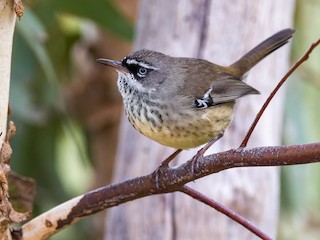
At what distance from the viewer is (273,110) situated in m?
3.35

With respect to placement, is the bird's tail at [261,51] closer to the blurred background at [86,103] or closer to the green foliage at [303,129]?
the blurred background at [86,103]

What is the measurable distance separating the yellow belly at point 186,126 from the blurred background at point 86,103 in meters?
1.00

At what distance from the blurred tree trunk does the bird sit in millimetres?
214

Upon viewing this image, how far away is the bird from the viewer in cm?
269

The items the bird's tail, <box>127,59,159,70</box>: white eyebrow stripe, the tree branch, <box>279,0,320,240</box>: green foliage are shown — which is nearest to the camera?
the tree branch

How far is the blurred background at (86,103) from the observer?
12.4 feet

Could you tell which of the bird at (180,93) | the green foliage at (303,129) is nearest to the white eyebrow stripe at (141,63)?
the bird at (180,93)

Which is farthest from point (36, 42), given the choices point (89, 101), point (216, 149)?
point (89, 101)

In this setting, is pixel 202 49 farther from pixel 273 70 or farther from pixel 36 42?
pixel 36 42

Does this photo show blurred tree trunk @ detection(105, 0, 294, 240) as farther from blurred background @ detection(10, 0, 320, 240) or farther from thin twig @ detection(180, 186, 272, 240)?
thin twig @ detection(180, 186, 272, 240)

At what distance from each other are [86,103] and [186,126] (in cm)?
216

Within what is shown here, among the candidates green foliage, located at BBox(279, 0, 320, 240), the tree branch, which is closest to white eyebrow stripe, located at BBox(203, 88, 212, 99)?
the tree branch

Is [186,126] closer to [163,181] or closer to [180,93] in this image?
[180,93]

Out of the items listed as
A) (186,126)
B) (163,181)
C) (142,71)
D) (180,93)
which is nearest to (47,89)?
(142,71)
